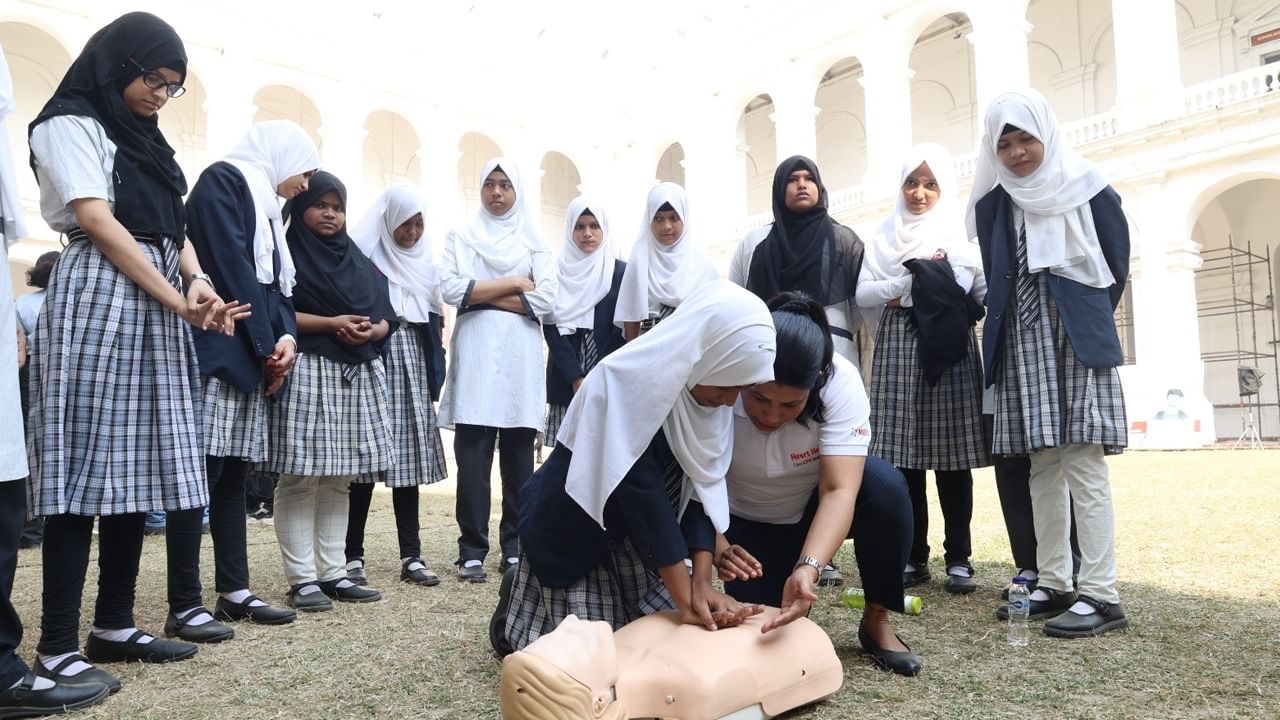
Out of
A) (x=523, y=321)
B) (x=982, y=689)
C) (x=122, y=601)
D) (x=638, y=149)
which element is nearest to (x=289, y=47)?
(x=638, y=149)

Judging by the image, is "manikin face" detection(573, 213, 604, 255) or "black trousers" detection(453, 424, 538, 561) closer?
"black trousers" detection(453, 424, 538, 561)

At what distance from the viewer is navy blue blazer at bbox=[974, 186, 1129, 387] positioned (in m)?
2.44

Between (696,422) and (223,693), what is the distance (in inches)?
48.1

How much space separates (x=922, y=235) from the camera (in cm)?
318

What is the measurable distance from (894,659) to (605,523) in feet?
2.48

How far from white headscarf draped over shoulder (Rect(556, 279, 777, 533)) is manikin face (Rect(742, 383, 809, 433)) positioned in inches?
2.8

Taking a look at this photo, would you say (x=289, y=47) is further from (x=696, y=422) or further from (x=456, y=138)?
(x=696, y=422)

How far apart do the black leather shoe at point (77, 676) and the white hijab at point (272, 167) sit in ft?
4.07

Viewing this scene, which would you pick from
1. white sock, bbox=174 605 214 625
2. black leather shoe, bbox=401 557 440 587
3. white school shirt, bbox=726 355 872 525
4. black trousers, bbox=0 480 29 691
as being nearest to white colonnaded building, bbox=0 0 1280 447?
black leather shoe, bbox=401 557 440 587

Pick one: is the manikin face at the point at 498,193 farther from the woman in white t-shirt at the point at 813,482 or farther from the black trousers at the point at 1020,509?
the black trousers at the point at 1020,509

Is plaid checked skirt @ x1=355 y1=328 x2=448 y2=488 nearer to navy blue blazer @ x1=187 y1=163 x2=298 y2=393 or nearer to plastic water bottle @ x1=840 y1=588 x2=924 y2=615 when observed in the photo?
navy blue blazer @ x1=187 y1=163 x2=298 y2=393

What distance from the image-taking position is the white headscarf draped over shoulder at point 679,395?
1.72 m

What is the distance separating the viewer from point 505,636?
2088mm

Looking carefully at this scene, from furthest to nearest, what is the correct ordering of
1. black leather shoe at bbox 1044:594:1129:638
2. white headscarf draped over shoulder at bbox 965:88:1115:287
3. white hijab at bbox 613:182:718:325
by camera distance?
white hijab at bbox 613:182:718:325
white headscarf draped over shoulder at bbox 965:88:1115:287
black leather shoe at bbox 1044:594:1129:638
